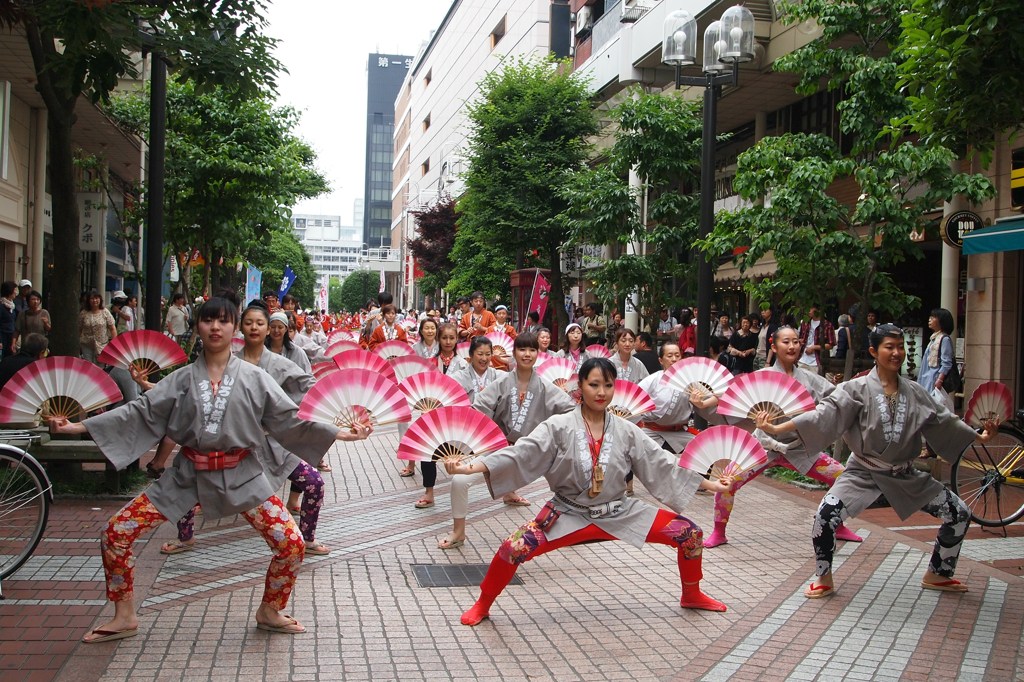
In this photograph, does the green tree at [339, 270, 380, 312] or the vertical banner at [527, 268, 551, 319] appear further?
the green tree at [339, 270, 380, 312]

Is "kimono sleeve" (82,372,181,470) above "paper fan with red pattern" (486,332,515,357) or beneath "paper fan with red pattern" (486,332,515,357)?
beneath

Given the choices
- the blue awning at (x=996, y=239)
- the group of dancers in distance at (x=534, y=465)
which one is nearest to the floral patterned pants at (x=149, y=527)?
the group of dancers in distance at (x=534, y=465)

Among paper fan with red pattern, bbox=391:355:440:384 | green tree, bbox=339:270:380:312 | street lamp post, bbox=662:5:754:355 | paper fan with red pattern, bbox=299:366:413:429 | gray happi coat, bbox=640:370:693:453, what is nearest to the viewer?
paper fan with red pattern, bbox=299:366:413:429

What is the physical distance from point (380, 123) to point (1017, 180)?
15983 cm

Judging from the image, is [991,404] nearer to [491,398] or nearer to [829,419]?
[829,419]

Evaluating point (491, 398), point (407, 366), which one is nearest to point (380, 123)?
point (407, 366)

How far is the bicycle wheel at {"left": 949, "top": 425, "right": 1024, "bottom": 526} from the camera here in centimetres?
795

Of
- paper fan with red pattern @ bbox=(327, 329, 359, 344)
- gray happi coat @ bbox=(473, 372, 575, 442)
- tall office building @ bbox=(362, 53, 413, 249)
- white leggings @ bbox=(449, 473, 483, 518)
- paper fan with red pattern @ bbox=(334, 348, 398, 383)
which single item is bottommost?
white leggings @ bbox=(449, 473, 483, 518)

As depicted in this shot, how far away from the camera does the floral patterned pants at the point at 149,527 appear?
4.82 m

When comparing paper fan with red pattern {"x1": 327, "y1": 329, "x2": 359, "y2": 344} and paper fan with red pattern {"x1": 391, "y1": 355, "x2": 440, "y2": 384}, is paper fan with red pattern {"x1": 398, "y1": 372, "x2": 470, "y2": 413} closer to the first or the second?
paper fan with red pattern {"x1": 391, "y1": 355, "x2": 440, "y2": 384}

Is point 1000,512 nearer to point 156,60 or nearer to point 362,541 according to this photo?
point 362,541

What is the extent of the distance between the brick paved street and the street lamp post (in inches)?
207

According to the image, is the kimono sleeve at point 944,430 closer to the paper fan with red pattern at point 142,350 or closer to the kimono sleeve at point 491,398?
the kimono sleeve at point 491,398

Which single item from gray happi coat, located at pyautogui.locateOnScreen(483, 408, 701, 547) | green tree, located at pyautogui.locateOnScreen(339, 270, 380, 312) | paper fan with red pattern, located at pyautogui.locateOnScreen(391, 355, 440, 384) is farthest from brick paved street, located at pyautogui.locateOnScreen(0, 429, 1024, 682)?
green tree, located at pyautogui.locateOnScreen(339, 270, 380, 312)
